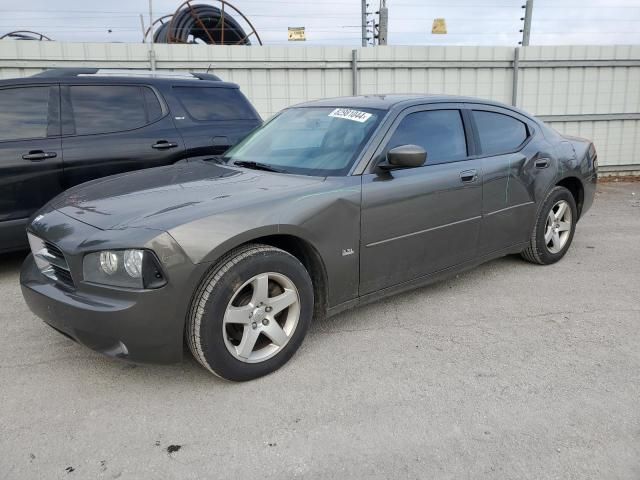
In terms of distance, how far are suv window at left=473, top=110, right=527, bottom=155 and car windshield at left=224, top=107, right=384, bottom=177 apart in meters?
1.05

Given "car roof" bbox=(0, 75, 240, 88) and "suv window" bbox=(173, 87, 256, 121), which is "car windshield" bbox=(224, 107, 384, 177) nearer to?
"suv window" bbox=(173, 87, 256, 121)

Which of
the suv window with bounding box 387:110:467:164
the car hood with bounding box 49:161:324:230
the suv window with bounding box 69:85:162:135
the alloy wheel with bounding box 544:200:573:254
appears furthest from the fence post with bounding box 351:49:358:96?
the car hood with bounding box 49:161:324:230

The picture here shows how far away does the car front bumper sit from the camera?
2531 mm

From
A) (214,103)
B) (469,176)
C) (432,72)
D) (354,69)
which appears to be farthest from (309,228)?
(432,72)

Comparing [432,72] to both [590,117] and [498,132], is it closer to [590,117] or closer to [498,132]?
[590,117]

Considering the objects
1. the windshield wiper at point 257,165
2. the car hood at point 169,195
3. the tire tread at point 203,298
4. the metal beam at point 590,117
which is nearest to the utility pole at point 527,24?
the metal beam at point 590,117

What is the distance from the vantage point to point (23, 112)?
184 inches

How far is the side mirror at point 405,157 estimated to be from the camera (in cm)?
336

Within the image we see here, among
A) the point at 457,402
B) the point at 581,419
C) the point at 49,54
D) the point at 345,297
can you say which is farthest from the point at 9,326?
the point at 49,54

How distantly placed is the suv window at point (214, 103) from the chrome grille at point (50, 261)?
273 centimetres

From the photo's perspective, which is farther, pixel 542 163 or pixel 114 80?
pixel 114 80

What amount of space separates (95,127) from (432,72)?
6.36m

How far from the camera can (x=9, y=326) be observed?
3.69m

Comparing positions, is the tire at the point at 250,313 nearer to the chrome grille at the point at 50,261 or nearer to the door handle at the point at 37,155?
the chrome grille at the point at 50,261
